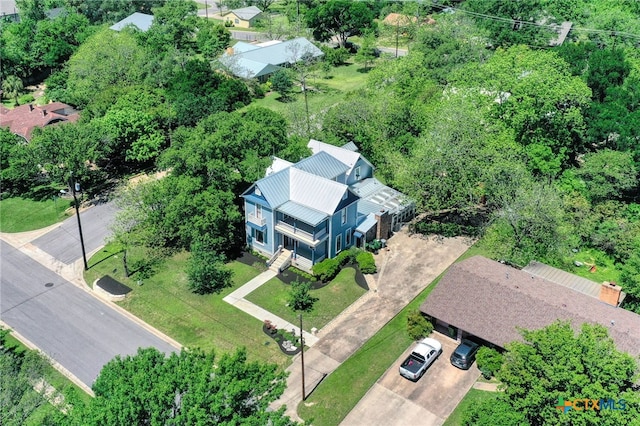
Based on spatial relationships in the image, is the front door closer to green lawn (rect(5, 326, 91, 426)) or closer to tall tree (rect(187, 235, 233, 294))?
tall tree (rect(187, 235, 233, 294))

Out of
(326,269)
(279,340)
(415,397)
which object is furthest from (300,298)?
(415,397)

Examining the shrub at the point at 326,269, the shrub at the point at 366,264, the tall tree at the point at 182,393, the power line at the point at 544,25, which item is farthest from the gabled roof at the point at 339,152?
the power line at the point at 544,25

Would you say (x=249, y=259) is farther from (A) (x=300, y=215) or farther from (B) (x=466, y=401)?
(B) (x=466, y=401)

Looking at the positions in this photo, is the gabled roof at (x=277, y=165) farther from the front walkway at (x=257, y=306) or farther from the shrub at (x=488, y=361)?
the shrub at (x=488, y=361)

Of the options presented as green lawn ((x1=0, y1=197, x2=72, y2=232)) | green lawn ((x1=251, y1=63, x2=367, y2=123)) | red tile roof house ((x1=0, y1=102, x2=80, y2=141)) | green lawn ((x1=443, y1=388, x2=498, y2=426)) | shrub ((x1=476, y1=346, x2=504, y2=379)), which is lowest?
green lawn ((x1=0, y1=197, x2=72, y2=232))

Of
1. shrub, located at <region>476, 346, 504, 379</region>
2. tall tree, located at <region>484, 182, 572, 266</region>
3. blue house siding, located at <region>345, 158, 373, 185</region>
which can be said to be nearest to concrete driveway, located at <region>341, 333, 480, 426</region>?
shrub, located at <region>476, 346, 504, 379</region>

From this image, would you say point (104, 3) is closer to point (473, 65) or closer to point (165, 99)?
point (165, 99)
